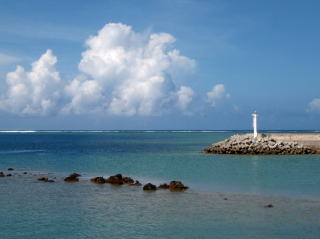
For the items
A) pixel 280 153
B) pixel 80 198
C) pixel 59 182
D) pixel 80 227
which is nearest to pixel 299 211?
pixel 80 227

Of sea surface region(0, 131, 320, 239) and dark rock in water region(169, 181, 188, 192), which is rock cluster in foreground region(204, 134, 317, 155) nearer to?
sea surface region(0, 131, 320, 239)

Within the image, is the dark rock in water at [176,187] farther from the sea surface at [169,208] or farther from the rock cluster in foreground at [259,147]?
the rock cluster in foreground at [259,147]

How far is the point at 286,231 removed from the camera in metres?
16.7

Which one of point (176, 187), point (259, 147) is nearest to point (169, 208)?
point (176, 187)

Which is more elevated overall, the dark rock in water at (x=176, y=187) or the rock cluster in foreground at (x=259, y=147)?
the rock cluster in foreground at (x=259, y=147)

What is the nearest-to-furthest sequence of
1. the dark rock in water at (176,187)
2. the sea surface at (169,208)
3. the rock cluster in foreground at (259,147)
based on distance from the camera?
the sea surface at (169,208)
the dark rock in water at (176,187)
the rock cluster in foreground at (259,147)

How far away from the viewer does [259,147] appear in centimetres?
5688

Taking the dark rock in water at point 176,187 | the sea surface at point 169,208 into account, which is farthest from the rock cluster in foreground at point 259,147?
the dark rock in water at point 176,187

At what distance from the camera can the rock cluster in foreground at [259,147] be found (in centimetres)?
5616

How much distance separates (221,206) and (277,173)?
16497mm

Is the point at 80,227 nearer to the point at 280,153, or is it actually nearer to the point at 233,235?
the point at 233,235

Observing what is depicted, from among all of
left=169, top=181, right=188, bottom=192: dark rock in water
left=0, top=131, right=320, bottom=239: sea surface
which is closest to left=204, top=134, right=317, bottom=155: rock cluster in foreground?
left=0, top=131, right=320, bottom=239: sea surface

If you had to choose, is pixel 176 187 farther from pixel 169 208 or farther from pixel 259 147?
pixel 259 147

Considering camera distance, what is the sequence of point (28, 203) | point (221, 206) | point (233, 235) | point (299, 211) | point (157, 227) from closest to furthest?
point (233, 235)
point (157, 227)
point (299, 211)
point (221, 206)
point (28, 203)
